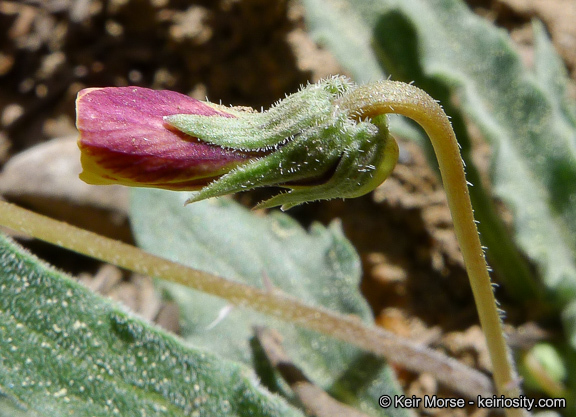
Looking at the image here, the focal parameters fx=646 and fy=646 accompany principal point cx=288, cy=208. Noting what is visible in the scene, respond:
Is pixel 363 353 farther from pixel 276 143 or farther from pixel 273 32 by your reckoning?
pixel 273 32

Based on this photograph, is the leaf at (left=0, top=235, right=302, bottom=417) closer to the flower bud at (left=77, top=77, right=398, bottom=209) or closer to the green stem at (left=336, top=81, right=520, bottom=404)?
the flower bud at (left=77, top=77, right=398, bottom=209)

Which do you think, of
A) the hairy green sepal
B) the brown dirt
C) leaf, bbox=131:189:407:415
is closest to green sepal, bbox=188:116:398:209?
the hairy green sepal

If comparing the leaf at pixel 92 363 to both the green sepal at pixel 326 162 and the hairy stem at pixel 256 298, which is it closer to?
the hairy stem at pixel 256 298

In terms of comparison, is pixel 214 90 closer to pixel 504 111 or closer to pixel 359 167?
pixel 504 111

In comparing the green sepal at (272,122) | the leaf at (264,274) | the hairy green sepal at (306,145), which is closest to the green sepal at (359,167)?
the hairy green sepal at (306,145)

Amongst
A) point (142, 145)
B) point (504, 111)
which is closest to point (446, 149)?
point (142, 145)

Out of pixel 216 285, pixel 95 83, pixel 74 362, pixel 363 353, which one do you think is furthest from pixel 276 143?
pixel 95 83
